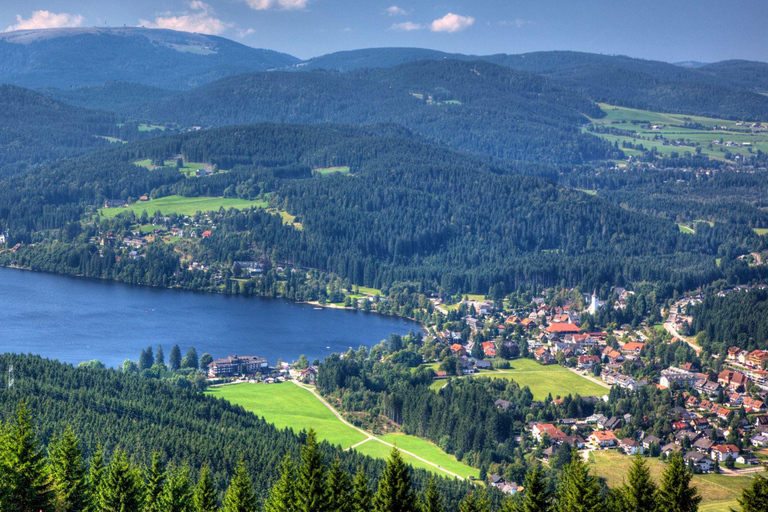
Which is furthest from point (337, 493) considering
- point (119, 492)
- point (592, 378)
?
point (592, 378)

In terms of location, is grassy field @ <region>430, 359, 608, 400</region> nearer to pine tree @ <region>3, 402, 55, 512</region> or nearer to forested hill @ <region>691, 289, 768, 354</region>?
forested hill @ <region>691, 289, 768, 354</region>

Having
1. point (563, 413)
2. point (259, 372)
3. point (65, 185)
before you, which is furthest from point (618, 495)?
point (65, 185)

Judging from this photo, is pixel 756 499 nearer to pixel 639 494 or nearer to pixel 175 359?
pixel 639 494

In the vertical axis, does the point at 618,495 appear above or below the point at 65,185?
below

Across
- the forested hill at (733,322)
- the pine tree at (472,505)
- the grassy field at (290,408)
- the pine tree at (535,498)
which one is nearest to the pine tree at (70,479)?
the pine tree at (472,505)

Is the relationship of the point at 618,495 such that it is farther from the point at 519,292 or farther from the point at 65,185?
the point at 65,185
